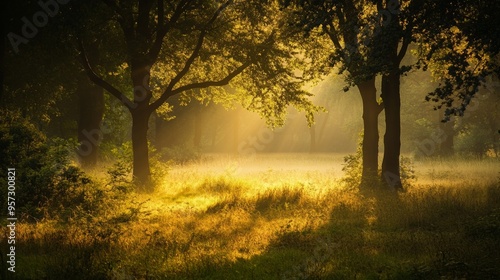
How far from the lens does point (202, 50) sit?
1922 centimetres

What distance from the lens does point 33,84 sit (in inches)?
804

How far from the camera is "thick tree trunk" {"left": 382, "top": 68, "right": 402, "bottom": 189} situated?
16688 millimetres

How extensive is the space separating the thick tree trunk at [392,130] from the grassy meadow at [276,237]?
35.6 inches

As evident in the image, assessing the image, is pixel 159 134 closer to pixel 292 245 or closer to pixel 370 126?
pixel 370 126

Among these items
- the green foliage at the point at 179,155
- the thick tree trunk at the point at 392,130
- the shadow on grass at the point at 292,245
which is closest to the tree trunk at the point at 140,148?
the shadow on grass at the point at 292,245

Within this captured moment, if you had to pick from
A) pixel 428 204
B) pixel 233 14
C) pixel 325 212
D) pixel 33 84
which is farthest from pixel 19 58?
pixel 428 204

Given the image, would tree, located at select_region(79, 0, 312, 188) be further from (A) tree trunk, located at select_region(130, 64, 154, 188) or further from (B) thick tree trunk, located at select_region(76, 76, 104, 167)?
(B) thick tree trunk, located at select_region(76, 76, 104, 167)

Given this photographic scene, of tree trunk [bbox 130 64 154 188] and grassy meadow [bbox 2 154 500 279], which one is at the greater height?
tree trunk [bbox 130 64 154 188]

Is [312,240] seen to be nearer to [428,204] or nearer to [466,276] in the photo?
[466,276]

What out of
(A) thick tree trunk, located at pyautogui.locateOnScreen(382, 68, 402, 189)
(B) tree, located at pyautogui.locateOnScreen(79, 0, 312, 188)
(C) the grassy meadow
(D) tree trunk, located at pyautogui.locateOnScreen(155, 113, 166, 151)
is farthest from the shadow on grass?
(D) tree trunk, located at pyautogui.locateOnScreen(155, 113, 166, 151)

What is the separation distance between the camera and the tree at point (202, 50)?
57.1 feet

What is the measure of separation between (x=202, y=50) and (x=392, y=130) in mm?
8981

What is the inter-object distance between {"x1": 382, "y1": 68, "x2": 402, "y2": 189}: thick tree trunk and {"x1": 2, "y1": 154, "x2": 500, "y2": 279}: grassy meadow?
2.97 ft

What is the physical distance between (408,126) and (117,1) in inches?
1507
